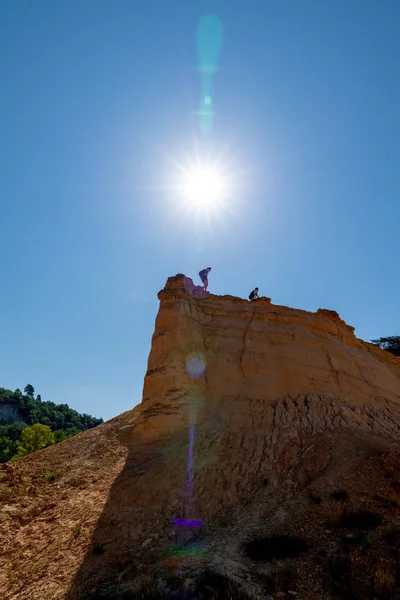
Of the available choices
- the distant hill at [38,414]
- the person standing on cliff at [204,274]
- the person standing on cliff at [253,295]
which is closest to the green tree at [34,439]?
the person standing on cliff at [204,274]

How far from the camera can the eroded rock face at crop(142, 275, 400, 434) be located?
13.8 meters

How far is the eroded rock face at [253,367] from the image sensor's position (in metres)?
13.8

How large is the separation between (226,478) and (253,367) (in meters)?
5.81

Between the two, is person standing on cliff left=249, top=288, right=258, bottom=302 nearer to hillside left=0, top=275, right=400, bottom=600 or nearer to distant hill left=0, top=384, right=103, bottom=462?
hillside left=0, top=275, right=400, bottom=600

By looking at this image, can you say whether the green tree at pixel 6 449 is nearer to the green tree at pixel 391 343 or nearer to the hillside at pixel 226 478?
the hillside at pixel 226 478

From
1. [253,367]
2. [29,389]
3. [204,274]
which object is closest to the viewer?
[253,367]

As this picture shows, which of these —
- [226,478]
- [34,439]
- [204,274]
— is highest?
[204,274]

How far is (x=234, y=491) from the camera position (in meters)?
10.3

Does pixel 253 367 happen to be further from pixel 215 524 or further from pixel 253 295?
pixel 215 524

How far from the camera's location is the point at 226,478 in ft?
35.4

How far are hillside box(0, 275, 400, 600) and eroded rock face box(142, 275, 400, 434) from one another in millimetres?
69

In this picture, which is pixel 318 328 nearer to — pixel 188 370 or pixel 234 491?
pixel 188 370

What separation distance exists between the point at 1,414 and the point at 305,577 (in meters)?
103

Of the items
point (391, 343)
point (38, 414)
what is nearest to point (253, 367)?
point (391, 343)
